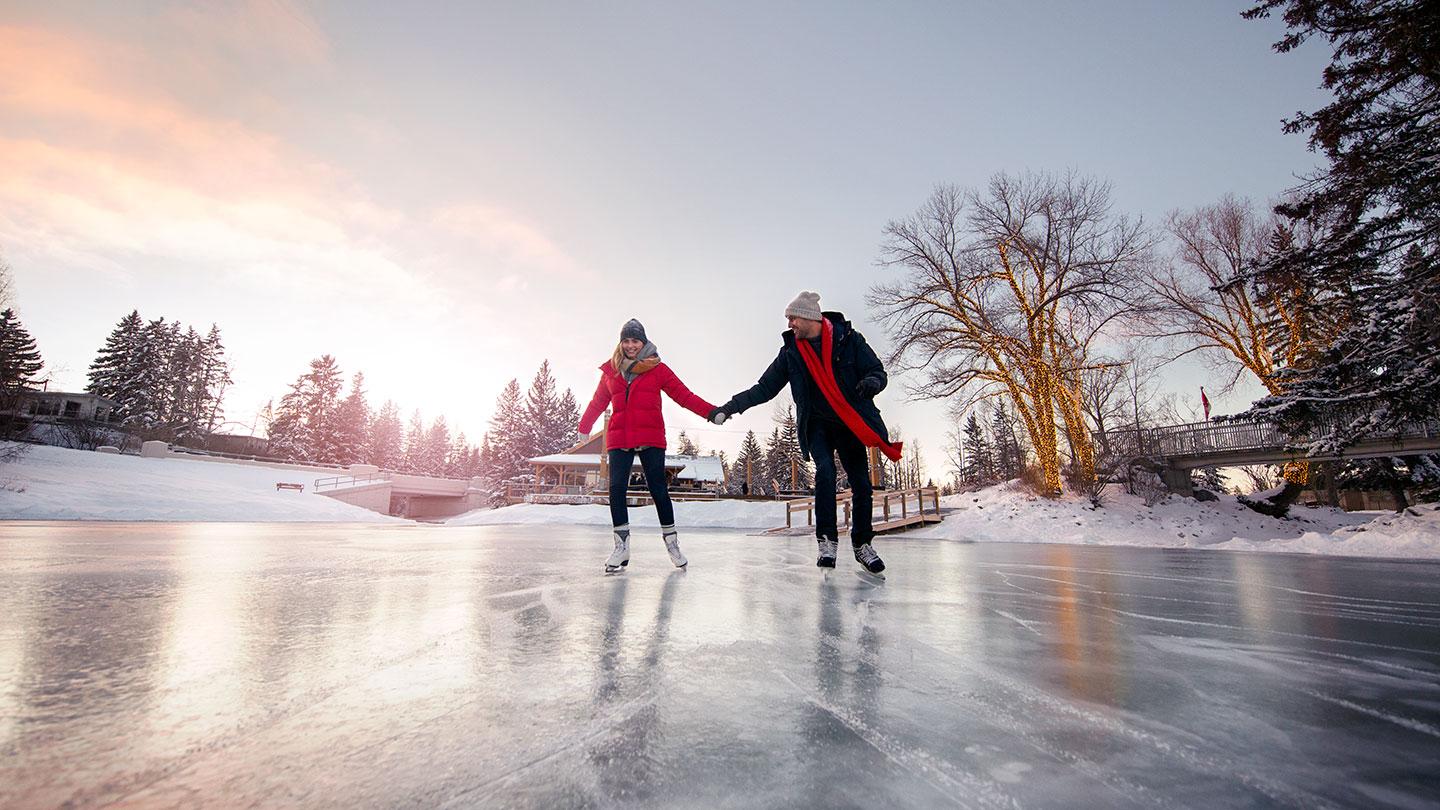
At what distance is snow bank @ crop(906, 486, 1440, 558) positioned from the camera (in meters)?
9.21

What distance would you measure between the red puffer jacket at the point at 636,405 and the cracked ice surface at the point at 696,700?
1830 mm

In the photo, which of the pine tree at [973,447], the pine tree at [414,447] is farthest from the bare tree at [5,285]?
the pine tree at [973,447]

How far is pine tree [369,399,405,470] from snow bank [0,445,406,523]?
43.8 metres

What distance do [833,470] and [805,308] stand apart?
49.0 inches

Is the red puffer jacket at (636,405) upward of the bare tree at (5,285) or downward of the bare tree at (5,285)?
downward

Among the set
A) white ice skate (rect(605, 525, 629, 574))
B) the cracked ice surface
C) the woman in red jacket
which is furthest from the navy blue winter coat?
the cracked ice surface

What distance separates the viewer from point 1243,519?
50.2 feet

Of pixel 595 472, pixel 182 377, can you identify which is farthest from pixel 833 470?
pixel 182 377

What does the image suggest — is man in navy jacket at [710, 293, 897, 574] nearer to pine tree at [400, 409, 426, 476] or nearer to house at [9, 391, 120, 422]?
house at [9, 391, 120, 422]

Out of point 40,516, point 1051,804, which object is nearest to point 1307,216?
point 1051,804

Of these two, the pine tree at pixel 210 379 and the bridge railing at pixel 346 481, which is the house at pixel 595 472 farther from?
the pine tree at pixel 210 379

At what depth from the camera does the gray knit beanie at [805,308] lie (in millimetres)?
4316

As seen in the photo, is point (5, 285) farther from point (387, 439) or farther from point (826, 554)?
point (387, 439)

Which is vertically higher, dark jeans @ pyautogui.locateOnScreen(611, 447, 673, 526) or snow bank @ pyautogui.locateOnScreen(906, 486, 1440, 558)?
dark jeans @ pyautogui.locateOnScreen(611, 447, 673, 526)
